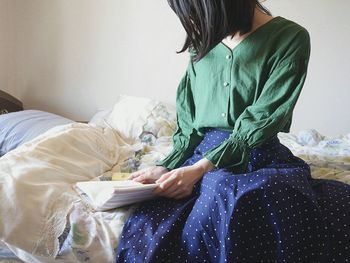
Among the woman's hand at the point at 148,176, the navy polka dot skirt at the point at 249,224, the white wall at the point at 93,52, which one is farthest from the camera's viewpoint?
the white wall at the point at 93,52

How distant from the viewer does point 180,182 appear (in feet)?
2.85

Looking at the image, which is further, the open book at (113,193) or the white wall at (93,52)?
the white wall at (93,52)

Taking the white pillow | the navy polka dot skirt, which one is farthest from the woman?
the white pillow

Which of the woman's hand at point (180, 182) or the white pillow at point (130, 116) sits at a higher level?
the woman's hand at point (180, 182)

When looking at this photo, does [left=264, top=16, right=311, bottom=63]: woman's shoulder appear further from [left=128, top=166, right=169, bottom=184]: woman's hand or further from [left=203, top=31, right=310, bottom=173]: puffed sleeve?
[left=128, top=166, right=169, bottom=184]: woman's hand

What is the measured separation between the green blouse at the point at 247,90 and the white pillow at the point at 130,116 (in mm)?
661

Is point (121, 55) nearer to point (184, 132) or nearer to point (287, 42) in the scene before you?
point (184, 132)

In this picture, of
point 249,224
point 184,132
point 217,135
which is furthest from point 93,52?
point 249,224

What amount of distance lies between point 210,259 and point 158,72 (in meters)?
1.45

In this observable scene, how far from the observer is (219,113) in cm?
98

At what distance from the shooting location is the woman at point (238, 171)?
723 millimetres

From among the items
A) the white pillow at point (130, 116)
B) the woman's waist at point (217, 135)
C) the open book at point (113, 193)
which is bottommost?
the white pillow at point (130, 116)

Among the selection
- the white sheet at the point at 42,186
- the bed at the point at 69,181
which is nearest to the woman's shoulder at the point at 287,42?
the bed at the point at 69,181

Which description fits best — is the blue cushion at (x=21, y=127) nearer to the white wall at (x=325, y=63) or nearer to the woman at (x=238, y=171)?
the woman at (x=238, y=171)
